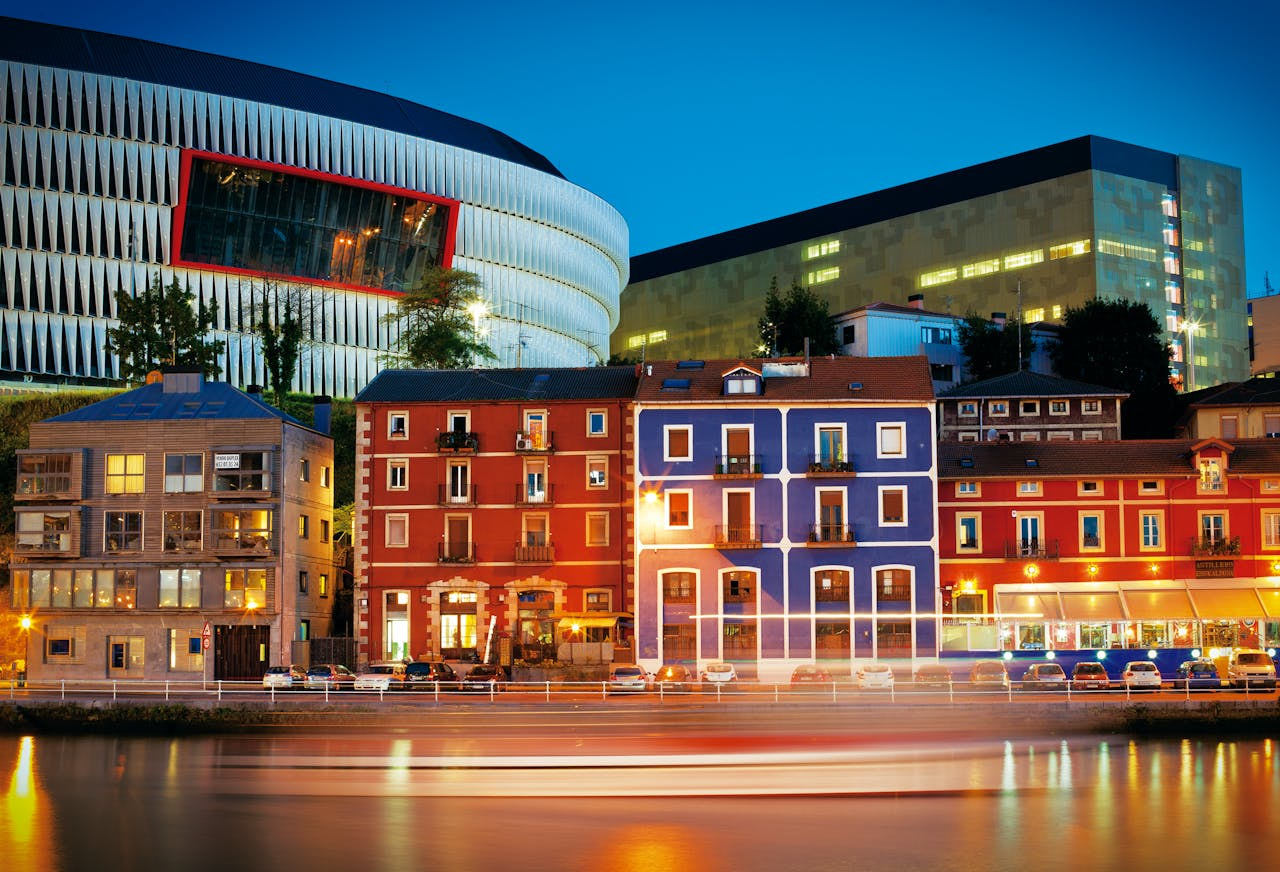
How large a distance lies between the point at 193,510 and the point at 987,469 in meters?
39.8

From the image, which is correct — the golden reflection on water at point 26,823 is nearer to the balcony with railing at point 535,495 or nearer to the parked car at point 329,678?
the parked car at point 329,678

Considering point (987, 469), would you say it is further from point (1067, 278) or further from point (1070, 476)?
point (1067, 278)

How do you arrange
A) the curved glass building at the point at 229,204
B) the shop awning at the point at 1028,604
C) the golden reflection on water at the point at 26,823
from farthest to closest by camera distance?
the curved glass building at the point at 229,204, the shop awning at the point at 1028,604, the golden reflection on water at the point at 26,823

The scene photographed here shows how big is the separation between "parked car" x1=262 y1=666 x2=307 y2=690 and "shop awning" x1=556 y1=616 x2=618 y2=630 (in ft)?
40.1

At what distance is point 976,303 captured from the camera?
16912 cm

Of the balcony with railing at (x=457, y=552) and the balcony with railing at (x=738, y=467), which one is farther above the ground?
the balcony with railing at (x=738, y=467)

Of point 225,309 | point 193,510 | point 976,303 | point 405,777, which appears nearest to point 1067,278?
point 976,303

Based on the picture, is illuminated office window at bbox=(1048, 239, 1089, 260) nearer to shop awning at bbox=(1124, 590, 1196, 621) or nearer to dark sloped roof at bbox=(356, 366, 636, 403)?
dark sloped roof at bbox=(356, 366, 636, 403)

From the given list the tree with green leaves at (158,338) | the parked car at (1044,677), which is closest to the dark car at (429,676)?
the parked car at (1044,677)

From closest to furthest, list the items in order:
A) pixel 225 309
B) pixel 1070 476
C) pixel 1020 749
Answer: pixel 1020 749, pixel 1070 476, pixel 225 309

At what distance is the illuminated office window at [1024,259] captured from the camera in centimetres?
16512

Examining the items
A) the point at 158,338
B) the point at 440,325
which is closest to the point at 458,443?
the point at 440,325

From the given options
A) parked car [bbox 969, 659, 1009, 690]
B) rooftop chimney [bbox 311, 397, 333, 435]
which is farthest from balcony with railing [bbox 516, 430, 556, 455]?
parked car [bbox 969, 659, 1009, 690]

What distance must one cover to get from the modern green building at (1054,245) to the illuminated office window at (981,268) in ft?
0.45
